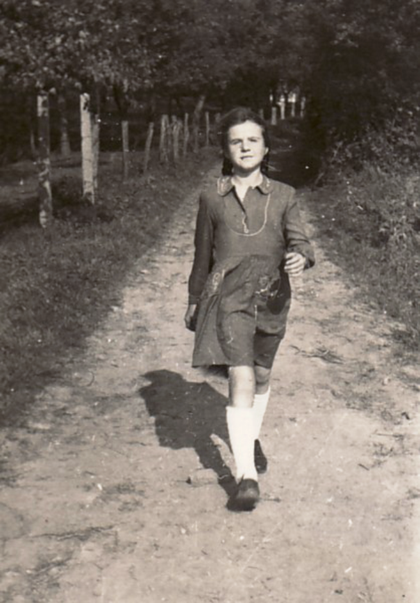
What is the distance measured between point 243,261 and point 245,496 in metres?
1.08

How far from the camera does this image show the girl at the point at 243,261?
3.96m

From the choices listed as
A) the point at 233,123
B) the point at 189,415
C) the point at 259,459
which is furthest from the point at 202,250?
the point at 189,415

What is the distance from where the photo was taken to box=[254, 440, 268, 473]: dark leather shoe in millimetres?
4387

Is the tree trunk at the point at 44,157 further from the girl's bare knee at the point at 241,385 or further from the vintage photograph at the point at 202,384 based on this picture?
the girl's bare knee at the point at 241,385

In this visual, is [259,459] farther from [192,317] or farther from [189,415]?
[189,415]

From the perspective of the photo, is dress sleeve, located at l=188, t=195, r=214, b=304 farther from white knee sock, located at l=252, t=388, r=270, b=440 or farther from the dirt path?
the dirt path

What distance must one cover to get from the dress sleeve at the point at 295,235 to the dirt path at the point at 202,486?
117 centimetres

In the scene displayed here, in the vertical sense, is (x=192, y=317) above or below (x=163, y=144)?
above

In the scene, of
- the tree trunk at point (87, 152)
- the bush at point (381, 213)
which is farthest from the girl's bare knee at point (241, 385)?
the tree trunk at point (87, 152)

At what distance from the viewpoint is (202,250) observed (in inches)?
162

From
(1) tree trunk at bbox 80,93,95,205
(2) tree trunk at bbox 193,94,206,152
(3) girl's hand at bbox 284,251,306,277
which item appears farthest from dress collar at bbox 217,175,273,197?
(2) tree trunk at bbox 193,94,206,152

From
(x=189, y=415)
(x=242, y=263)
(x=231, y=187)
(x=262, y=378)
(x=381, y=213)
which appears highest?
(x=231, y=187)

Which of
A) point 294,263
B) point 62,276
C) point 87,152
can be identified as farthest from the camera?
point 87,152

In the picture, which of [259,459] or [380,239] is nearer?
[259,459]
